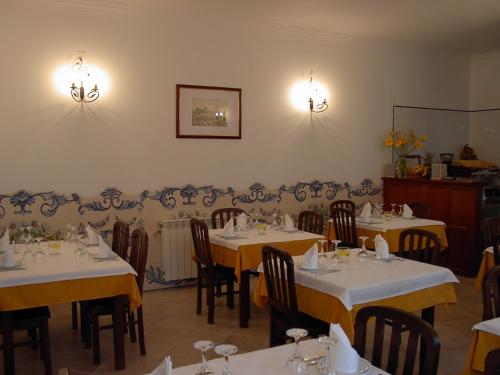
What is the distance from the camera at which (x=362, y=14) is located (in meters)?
5.83

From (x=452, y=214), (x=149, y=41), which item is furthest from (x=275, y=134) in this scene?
(x=452, y=214)

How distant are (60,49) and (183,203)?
208 centimetres

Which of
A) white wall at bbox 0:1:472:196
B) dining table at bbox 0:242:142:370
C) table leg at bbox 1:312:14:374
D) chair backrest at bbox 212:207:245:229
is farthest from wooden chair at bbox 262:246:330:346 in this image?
white wall at bbox 0:1:472:196

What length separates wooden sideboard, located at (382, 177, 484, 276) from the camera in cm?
631

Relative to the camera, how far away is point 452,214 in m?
6.54

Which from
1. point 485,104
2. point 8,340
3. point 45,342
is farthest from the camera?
point 485,104

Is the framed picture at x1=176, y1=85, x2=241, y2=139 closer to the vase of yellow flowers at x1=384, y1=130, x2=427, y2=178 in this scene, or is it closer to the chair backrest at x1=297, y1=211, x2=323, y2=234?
the chair backrest at x1=297, y1=211, x2=323, y2=234

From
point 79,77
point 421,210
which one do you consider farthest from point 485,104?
point 79,77

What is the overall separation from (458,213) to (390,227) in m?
1.57

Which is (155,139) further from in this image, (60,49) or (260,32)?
(260,32)
